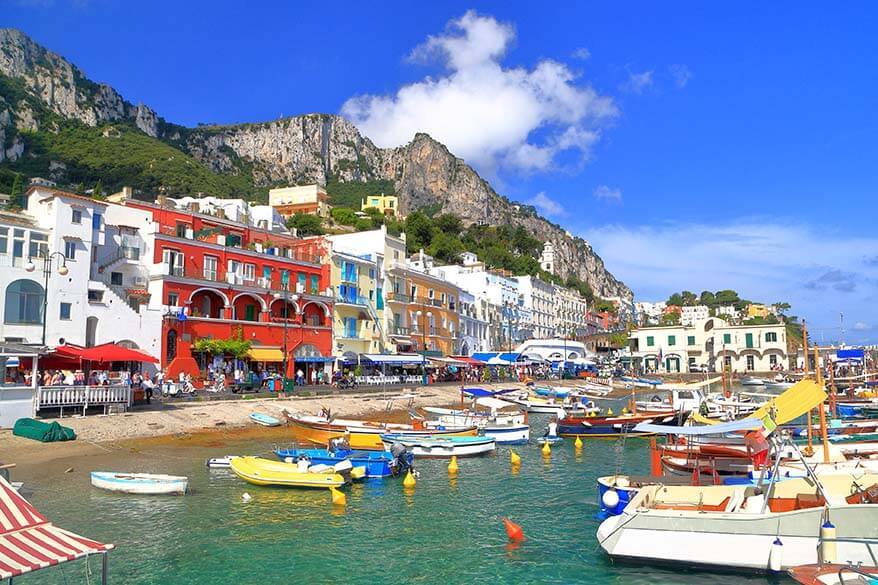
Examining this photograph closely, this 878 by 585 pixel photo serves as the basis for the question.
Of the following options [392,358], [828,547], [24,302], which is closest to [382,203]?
[392,358]

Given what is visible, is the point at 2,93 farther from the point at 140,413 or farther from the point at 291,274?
the point at 140,413

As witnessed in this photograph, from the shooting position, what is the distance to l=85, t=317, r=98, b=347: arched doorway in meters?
39.5

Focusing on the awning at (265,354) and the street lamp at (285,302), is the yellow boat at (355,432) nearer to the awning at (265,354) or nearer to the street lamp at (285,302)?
the awning at (265,354)

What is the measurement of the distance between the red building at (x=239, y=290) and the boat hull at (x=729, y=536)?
36.8 meters

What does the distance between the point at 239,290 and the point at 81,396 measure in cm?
1980

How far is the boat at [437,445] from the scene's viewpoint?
29.4m

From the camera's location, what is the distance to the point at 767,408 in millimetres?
15117

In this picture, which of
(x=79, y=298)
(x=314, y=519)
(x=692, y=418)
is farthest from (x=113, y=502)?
(x=692, y=418)

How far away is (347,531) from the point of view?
57.9 ft

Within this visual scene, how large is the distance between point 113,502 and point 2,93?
5102 inches

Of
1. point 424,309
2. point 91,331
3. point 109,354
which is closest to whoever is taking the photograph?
point 109,354

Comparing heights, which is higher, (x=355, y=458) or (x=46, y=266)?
(x=46, y=266)

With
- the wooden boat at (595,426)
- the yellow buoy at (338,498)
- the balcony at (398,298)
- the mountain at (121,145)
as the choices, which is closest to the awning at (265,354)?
the balcony at (398,298)

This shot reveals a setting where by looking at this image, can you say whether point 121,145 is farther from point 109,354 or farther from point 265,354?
point 109,354
